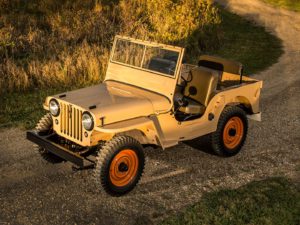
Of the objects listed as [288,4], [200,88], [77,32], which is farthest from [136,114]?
[288,4]

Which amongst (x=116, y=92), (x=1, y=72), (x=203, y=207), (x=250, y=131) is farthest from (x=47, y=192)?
(x=1, y=72)

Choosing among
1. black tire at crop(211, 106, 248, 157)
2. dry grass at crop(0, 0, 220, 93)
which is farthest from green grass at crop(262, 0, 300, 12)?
black tire at crop(211, 106, 248, 157)

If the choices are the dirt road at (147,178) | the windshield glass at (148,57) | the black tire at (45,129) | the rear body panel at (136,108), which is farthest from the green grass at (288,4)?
the black tire at (45,129)

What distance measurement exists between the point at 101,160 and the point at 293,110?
585 cm

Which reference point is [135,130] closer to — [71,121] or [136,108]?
[136,108]

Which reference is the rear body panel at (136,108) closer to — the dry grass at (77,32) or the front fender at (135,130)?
the front fender at (135,130)

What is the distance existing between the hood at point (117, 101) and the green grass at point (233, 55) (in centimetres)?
265

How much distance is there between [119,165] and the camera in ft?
19.5

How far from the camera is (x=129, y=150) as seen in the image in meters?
5.97

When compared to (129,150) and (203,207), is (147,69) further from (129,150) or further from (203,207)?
(203,207)

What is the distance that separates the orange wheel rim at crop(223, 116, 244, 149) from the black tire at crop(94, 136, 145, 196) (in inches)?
74.0

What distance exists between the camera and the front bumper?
227 inches

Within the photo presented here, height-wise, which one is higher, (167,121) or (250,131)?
(167,121)

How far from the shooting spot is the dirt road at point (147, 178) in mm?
5766
